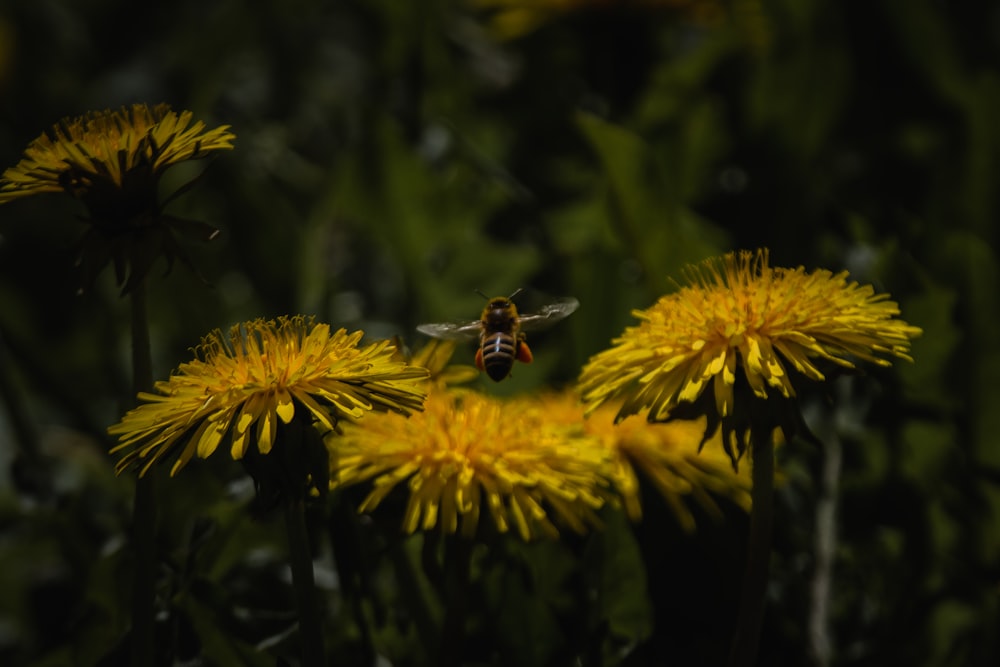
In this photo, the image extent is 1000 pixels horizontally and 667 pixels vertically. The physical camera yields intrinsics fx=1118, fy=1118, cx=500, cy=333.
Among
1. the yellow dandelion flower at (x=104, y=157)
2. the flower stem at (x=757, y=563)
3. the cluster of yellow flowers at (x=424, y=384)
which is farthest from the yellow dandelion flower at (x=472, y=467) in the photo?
the yellow dandelion flower at (x=104, y=157)

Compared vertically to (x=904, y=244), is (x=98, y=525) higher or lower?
lower

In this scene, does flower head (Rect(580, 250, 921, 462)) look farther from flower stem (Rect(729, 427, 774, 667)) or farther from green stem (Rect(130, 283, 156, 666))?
green stem (Rect(130, 283, 156, 666))

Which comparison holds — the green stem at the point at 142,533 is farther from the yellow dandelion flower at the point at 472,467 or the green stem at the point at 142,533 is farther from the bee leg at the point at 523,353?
the bee leg at the point at 523,353

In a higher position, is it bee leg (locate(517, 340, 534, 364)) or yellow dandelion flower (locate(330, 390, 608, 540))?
bee leg (locate(517, 340, 534, 364))

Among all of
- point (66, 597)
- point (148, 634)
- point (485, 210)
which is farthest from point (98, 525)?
point (485, 210)

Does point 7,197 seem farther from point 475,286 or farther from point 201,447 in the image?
point 475,286

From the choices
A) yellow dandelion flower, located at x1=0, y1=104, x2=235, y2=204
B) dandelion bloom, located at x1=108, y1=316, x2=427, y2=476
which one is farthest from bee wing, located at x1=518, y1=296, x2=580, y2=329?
yellow dandelion flower, located at x1=0, y1=104, x2=235, y2=204

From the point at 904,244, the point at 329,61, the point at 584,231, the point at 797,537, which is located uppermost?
the point at 329,61
